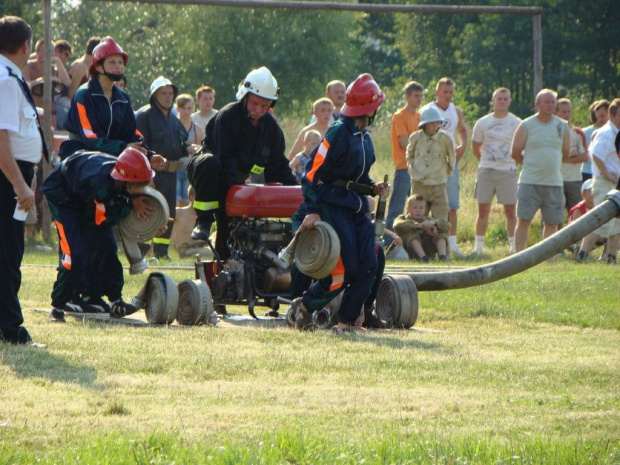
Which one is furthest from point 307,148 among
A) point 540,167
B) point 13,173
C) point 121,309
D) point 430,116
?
point 13,173

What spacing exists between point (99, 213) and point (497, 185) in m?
8.77

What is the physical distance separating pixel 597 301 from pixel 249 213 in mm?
3646

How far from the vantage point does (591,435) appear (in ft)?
20.9

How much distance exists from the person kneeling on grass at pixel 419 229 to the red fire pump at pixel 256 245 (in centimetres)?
565

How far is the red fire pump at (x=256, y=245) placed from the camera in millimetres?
11148

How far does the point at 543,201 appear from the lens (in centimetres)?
1744

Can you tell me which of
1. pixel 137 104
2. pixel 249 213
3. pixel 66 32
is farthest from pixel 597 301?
pixel 66 32

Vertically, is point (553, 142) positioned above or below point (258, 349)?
above

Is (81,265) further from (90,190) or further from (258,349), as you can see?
(258,349)

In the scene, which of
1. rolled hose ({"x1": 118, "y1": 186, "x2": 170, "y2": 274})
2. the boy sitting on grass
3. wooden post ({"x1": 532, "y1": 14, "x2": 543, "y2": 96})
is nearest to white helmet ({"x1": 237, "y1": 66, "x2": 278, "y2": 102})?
rolled hose ({"x1": 118, "y1": 186, "x2": 170, "y2": 274})

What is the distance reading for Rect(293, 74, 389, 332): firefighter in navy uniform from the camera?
33.8ft

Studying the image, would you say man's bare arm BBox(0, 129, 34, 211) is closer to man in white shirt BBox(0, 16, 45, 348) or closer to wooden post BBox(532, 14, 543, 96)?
man in white shirt BBox(0, 16, 45, 348)

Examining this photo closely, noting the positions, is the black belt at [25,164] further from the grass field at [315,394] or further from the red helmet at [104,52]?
the red helmet at [104,52]

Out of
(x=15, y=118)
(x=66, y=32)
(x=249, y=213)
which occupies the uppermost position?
(x=66, y=32)
